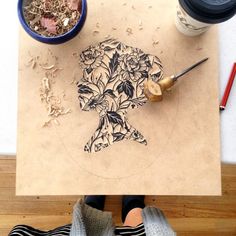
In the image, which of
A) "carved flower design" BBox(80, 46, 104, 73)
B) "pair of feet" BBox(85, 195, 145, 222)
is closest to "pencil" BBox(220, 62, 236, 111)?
"carved flower design" BBox(80, 46, 104, 73)

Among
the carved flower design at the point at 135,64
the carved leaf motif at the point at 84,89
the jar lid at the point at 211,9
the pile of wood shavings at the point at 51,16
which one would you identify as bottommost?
the carved leaf motif at the point at 84,89

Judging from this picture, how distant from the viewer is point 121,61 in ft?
2.13

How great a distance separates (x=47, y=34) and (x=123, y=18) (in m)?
0.14

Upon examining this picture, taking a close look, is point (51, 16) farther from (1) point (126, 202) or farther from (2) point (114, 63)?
(1) point (126, 202)

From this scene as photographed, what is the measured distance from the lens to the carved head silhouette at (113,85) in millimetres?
632

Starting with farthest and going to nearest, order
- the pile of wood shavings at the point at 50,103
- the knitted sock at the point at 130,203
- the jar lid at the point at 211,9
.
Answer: the knitted sock at the point at 130,203, the pile of wood shavings at the point at 50,103, the jar lid at the point at 211,9

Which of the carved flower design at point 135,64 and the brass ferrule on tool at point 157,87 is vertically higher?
the carved flower design at point 135,64

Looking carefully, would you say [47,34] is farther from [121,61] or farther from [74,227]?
[74,227]

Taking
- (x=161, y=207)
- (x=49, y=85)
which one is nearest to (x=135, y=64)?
(x=49, y=85)

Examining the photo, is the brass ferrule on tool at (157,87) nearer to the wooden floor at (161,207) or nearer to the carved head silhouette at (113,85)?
the carved head silhouette at (113,85)

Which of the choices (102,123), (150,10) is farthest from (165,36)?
(102,123)

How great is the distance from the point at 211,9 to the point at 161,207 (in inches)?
29.4

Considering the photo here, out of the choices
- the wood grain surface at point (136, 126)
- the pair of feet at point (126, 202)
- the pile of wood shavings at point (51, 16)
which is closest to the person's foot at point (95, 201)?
the pair of feet at point (126, 202)

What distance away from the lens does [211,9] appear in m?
0.53
